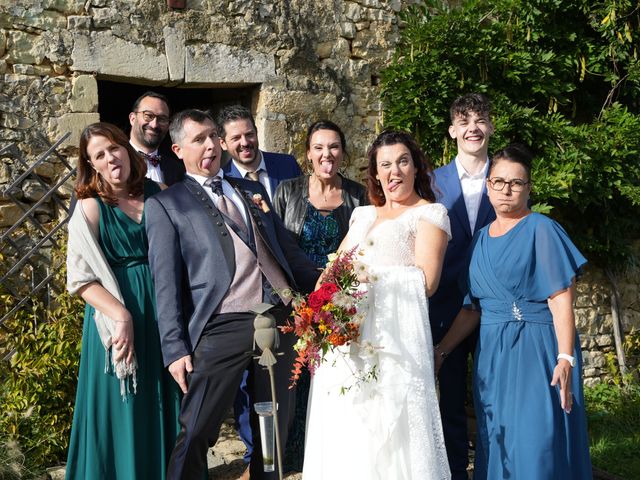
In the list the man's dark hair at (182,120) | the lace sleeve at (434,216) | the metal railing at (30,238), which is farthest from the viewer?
the metal railing at (30,238)

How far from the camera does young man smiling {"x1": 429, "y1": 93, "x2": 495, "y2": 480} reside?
3928 mm

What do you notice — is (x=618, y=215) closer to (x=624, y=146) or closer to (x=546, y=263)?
(x=624, y=146)

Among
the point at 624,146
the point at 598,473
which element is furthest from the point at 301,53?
the point at 598,473

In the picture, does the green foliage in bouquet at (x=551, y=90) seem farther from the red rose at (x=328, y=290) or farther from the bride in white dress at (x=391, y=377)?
the red rose at (x=328, y=290)

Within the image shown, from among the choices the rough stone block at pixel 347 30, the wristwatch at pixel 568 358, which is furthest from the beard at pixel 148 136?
the wristwatch at pixel 568 358

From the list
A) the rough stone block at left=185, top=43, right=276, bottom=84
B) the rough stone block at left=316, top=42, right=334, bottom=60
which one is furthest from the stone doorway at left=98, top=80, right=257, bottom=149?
the rough stone block at left=316, top=42, right=334, bottom=60

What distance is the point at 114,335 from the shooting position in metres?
3.25

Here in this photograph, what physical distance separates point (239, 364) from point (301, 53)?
3130 millimetres

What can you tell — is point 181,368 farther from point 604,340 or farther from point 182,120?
point 604,340

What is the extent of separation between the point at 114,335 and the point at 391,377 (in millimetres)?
1165

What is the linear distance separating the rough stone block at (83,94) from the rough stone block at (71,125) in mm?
45

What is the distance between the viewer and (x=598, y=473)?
445 cm

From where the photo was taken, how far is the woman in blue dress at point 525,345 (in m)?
3.13

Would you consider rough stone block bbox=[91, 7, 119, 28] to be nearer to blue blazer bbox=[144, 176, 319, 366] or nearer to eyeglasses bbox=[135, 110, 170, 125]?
eyeglasses bbox=[135, 110, 170, 125]
